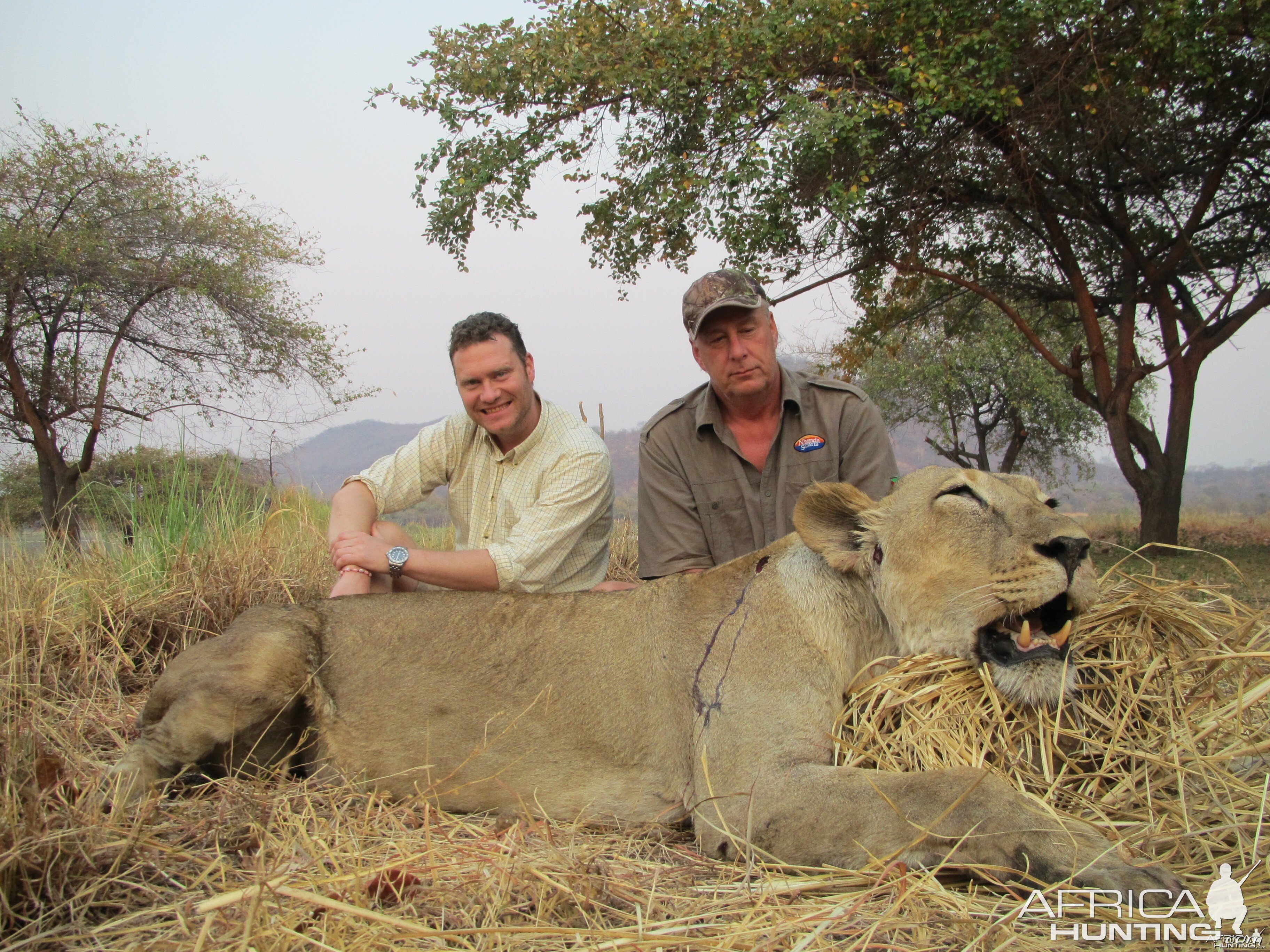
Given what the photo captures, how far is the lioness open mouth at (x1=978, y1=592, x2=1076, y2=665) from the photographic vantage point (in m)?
2.68

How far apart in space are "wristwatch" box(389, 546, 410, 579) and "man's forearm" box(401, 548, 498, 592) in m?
0.02

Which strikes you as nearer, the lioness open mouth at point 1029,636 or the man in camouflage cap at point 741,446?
the lioness open mouth at point 1029,636

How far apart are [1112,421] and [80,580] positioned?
1298 centimetres

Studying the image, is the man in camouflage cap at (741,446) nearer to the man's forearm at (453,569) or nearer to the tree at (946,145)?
the man's forearm at (453,569)

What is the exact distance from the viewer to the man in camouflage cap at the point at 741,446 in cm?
466

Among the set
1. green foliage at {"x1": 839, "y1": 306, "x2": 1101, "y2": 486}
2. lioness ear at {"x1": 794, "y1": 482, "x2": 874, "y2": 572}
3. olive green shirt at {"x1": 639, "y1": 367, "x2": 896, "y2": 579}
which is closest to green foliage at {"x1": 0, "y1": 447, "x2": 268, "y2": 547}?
olive green shirt at {"x1": 639, "y1": 367, "x2": 896, "y2": 579}

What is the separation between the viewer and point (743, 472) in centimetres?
481

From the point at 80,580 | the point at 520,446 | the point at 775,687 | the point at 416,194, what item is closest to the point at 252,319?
the point at 416,194

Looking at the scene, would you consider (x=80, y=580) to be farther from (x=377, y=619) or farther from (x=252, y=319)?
(x=252, y=319)

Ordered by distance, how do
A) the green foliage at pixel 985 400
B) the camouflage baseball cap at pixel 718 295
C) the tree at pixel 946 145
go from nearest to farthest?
the camouflage baseball cap at pixel 718 295
the tree at pixel 946 145
the green foliage at pixel 985 400

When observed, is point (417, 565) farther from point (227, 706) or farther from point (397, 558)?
point (227, 706)

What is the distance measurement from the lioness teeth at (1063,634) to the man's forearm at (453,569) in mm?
2734

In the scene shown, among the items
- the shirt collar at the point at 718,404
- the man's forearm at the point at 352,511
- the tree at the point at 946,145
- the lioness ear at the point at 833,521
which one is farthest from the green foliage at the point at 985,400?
the lioness ear at the point at 833,521

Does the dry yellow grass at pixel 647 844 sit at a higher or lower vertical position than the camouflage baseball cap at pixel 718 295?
lower
